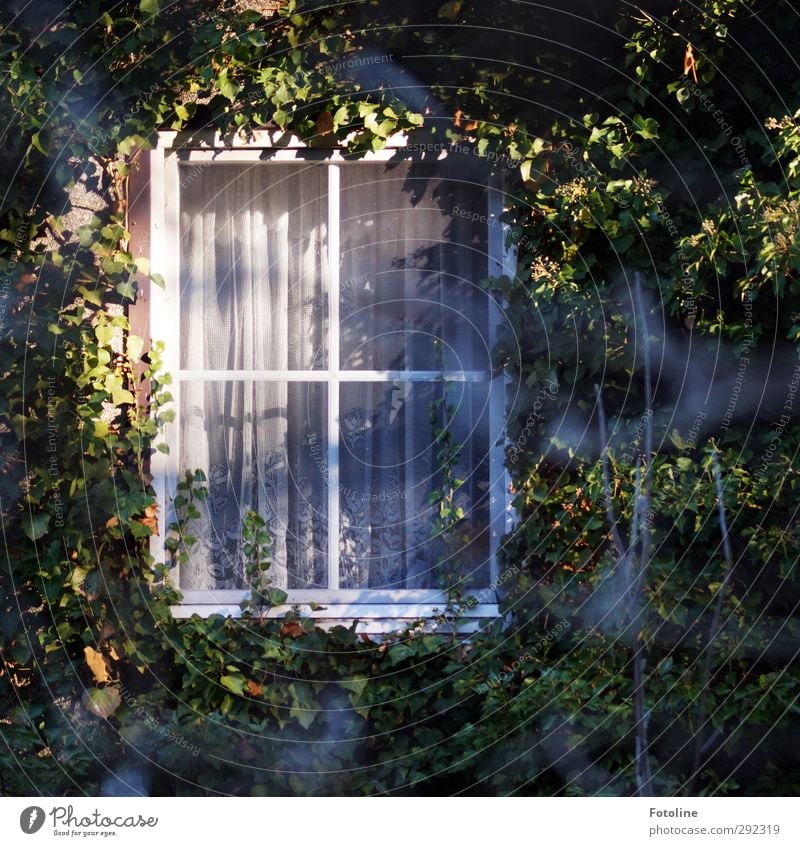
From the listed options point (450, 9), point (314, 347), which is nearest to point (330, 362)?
point (314, 347)

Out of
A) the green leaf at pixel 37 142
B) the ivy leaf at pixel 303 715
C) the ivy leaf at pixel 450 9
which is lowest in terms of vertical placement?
the ivy leaf at pixel 303 715

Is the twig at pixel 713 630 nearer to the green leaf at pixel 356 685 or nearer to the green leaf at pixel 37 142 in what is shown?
the green leaf at pixel 356 685

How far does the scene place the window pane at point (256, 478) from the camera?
9.07 ft

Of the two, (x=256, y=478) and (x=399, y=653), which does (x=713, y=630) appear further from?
(x=256, y=478)

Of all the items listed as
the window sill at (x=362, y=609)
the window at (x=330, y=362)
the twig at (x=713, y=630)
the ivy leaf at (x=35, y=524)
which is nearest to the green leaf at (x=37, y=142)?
the window at (x=330, y=362)

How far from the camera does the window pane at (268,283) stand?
2762mm

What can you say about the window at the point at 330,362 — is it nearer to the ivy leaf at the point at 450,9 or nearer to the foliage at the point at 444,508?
the foliage at the point at 444,508

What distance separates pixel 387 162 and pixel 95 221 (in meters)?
0.87

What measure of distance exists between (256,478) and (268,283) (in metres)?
0.58

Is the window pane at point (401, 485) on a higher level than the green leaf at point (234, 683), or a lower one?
higher

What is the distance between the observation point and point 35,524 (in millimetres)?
2668

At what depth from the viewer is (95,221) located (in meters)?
2.70

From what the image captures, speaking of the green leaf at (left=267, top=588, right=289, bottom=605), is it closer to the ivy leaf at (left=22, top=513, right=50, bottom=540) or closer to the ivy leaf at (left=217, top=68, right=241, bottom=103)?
the ivy leaf at (left=22, top=513, right=50, bottom=540)

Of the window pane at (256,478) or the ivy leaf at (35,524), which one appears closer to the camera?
the ivy leaf at (35,524)
